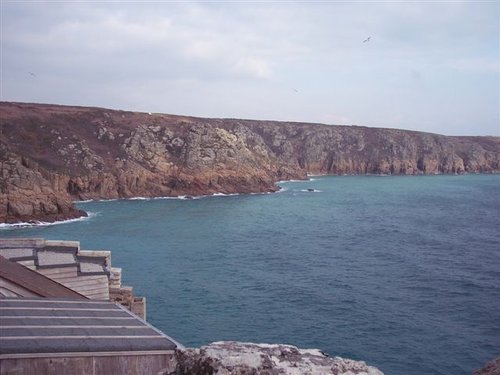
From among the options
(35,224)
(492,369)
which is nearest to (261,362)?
(492,369)

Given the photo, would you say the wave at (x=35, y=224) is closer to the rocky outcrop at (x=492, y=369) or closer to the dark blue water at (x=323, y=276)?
the dark blue water at (x=323, y=276)

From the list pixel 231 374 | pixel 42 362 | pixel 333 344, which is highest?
pixel 231 374

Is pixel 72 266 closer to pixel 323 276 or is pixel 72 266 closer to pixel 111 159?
pixel 323 276

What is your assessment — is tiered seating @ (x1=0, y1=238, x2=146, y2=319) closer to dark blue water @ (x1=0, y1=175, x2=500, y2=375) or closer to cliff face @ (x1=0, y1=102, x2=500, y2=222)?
dark blue water @ (x1=0, y1=175, x2=500, y2=375)

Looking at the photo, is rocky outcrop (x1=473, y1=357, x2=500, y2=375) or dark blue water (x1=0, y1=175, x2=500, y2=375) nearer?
rocky outcrop (x1=473, y1=357, x2=500, y2=375)

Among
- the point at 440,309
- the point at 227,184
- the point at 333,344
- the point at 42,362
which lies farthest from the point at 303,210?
the point at 42,362

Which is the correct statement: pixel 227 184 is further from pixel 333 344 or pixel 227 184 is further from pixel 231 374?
pixel 231 374

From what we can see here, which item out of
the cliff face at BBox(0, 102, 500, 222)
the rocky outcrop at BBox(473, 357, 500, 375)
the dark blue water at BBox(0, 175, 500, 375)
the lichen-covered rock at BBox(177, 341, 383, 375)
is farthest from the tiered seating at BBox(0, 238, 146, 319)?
the cliff face at BBox(0, 102, 500, 222)
